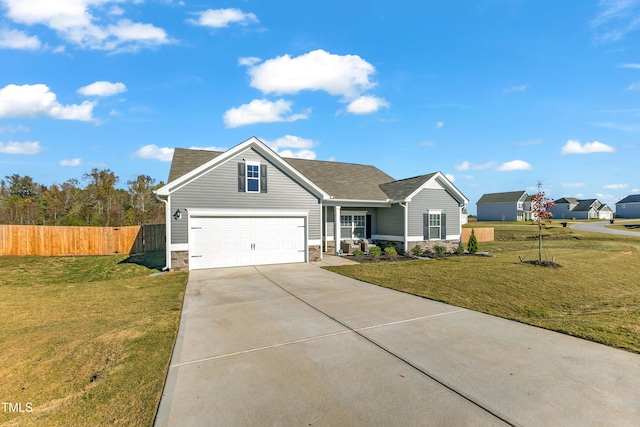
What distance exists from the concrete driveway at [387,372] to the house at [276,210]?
20.8 feet

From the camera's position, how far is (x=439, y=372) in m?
3.90

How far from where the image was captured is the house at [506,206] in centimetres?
5930

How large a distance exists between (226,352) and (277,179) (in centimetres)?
994

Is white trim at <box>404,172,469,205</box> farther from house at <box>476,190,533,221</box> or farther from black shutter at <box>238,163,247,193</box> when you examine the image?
house at <box>476,190,533,221</box>

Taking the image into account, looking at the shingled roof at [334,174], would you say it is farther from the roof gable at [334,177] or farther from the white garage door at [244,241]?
the white garage door at [244,241]

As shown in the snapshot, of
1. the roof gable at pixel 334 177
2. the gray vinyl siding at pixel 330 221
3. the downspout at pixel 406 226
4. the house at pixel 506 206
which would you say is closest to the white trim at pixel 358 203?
the roof gable at pixel 334 177

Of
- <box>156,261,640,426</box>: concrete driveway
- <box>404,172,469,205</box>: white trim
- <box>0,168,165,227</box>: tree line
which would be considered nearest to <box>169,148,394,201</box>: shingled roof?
<box>404,172,469,205</box>: white trim

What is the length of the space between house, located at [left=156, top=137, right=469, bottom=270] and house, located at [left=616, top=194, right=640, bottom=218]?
7838 centimetres

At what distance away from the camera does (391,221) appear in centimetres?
1772

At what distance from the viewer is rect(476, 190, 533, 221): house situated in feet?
195

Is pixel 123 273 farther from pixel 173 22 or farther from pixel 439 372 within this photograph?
pixel 439 372

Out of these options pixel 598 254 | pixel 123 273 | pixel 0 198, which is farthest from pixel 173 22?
pixel 0 198

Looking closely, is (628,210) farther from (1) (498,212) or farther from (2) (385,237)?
(2) (385,237)

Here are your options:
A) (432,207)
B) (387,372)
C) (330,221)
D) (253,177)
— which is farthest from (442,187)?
(387,372)
